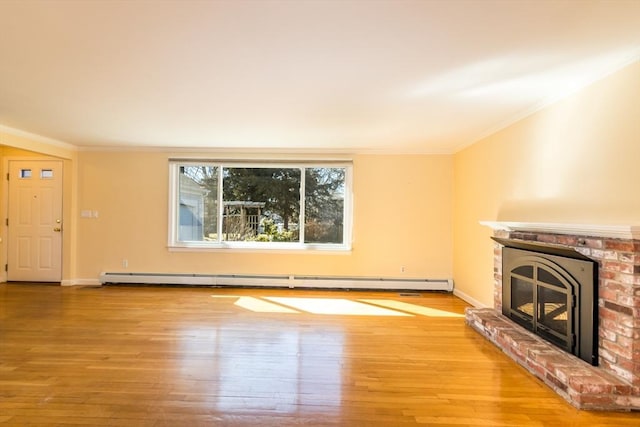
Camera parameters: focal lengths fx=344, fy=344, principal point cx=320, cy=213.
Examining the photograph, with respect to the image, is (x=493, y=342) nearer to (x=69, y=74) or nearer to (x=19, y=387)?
(x=19, y=387)

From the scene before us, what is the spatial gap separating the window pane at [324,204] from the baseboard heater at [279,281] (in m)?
0.70

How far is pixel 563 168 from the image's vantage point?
2.98m

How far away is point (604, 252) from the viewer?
240cm

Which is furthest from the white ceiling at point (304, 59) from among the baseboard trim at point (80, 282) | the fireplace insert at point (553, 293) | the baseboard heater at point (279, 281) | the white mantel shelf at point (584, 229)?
the baseboard trim at point (80, 282)

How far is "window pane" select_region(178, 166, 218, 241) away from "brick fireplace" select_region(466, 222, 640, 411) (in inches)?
185

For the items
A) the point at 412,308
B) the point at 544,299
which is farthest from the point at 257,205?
the point at 544,299

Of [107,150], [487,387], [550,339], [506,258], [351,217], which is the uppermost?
[107,150]

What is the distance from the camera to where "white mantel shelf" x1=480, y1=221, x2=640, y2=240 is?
6.97 ft

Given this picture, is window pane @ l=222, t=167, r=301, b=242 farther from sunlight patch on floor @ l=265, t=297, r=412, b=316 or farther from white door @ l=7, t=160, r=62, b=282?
white door @ l=7, t=160, r=62, b=282

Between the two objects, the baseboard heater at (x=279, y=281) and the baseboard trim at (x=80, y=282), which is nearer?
the baseboard heater at (x=279, y=281)

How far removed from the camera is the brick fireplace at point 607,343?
2.16 meters

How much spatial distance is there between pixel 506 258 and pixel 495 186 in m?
0.97

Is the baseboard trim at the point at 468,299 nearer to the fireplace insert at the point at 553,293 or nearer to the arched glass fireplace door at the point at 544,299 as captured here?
the fireplace insert at the point at 553,293

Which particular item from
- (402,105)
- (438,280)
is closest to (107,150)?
(402,105)
